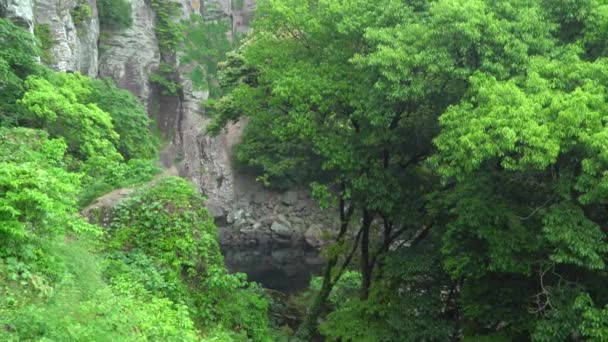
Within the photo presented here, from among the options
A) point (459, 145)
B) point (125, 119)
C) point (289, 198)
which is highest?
point (125, 119)

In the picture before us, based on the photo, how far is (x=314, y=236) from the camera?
32156 mm

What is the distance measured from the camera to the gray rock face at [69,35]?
80.9 feet

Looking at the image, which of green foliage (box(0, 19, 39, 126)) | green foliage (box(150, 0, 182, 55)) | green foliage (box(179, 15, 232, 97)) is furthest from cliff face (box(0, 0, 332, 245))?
green foliage (box(0, 19, 39, 126))

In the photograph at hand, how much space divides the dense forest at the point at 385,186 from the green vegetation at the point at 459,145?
0.14 feet

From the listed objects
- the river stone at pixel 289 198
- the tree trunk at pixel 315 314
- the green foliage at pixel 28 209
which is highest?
the river stone at pixel 289 198

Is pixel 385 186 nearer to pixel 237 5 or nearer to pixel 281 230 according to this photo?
pixel 281 230

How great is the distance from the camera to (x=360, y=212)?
1781 centimetres

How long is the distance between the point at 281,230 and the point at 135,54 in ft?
48.5

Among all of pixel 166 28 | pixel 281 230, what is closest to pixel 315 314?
pixel 281 230

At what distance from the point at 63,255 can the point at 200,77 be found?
3120 centimetres

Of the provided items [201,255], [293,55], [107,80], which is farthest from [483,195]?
[107,80]

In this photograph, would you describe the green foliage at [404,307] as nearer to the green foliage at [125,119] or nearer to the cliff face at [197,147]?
the green foliage at [125,119]

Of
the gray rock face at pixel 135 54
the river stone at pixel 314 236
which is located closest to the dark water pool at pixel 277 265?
the river stone at pixel 314 236

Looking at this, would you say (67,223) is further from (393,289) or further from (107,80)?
(107,80)
